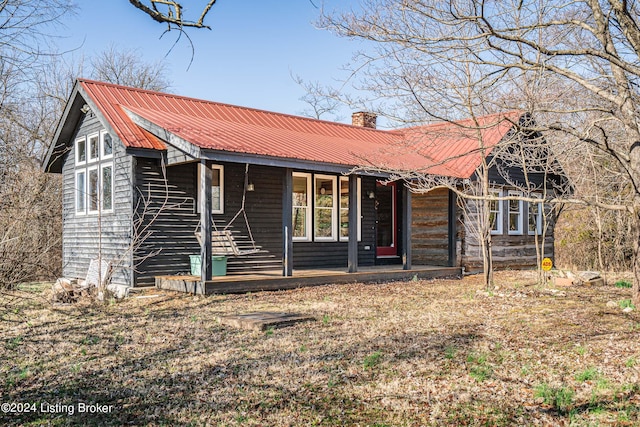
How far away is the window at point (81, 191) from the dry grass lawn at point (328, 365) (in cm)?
420

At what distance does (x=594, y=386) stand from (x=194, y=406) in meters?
3.49

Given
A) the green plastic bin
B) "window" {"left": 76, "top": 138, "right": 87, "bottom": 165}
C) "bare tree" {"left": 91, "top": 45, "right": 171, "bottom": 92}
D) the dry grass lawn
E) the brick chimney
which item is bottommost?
the dry grass lawn

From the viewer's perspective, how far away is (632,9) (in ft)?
23.9

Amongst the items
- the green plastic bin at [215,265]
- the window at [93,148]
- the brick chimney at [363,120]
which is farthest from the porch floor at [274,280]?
the brick chimney at [363,120]

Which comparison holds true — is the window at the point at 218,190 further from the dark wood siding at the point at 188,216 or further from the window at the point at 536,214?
the window at the point at 536,214

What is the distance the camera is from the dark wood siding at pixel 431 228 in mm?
15945

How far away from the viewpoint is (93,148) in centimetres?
1303

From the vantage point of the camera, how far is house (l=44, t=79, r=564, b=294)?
11.1 metres

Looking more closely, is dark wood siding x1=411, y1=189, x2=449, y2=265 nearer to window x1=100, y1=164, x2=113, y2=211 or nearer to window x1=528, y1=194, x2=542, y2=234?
window x1=528, y1=194, x2=542, y2=234

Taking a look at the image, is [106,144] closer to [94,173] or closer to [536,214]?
[94,173]

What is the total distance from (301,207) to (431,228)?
435 centimetres

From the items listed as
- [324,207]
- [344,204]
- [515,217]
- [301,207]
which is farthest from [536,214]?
[301,207]

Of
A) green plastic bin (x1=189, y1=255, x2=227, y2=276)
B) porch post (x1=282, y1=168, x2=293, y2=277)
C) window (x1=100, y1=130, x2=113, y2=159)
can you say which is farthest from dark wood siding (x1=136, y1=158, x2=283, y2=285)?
porch post (x1=282, y1=168, x2=293, y2=277)

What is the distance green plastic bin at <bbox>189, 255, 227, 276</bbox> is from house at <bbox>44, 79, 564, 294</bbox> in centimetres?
32
